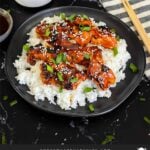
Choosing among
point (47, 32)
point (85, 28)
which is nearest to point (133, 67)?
point (85, 28)

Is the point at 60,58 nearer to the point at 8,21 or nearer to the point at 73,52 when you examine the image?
the point at 73,52

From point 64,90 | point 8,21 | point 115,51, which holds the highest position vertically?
point 8,21

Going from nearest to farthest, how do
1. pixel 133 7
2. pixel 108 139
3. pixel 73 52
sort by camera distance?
pixel 108 139 → pixel 73 52 → pixel 133 7

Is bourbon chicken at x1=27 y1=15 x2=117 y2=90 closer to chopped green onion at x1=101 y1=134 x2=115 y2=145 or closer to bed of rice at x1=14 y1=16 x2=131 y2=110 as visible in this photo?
bed of rice at x1=14 y1=16 x2=131 y2=110

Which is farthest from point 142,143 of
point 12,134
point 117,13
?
point 117,13

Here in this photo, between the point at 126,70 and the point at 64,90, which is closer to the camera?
the point at 64,90

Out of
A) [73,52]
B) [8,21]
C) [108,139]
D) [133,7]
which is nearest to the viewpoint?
[108,139]

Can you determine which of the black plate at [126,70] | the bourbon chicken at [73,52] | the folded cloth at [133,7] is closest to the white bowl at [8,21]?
the black plate at [126,70]
